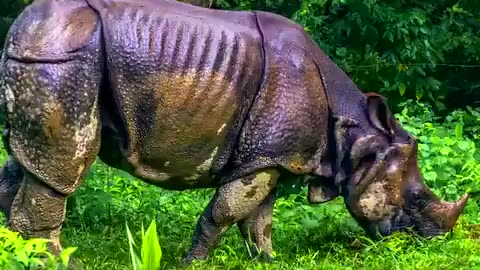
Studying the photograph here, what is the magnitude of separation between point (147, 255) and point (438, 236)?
2.83 meters

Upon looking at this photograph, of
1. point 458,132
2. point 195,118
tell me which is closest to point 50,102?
point 195,118

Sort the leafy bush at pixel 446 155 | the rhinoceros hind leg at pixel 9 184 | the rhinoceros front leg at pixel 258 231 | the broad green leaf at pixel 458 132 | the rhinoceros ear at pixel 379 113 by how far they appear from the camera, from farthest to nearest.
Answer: the broad green leaf at pixel 458 132 → the leafy bush at pixel 446 155 → the rhinoceros ear at pixel 379 113 → the rhinoceros front leg at pixel 258 231 → the rhinoceros hind leg at pixel 9 184

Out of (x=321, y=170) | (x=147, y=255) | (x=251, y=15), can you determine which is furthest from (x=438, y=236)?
(x=147, y=255)

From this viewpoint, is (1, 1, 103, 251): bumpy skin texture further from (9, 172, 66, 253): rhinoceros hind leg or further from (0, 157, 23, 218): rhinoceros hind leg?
(0, 157, 23, 218): rhinoceros hind leg

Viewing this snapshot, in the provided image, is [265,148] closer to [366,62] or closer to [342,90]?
[342,90]

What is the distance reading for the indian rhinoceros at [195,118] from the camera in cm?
557

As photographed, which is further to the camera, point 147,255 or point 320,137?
point 320,137

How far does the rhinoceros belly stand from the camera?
569 centimetres

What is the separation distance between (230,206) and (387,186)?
3.73 feet

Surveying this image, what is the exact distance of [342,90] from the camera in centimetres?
650

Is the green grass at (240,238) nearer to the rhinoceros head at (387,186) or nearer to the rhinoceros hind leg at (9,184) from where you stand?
the rhinoceros head at (387,186)

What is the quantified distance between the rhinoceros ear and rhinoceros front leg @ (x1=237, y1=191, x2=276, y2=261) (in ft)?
2.98

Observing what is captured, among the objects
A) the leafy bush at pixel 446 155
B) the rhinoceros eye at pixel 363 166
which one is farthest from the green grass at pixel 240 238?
the rhinoceros eye at pixel 363 166

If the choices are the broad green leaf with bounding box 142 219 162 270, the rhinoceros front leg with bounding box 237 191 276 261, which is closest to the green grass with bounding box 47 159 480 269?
the rhinoceros front leg with bounding box 237 191 276 261
